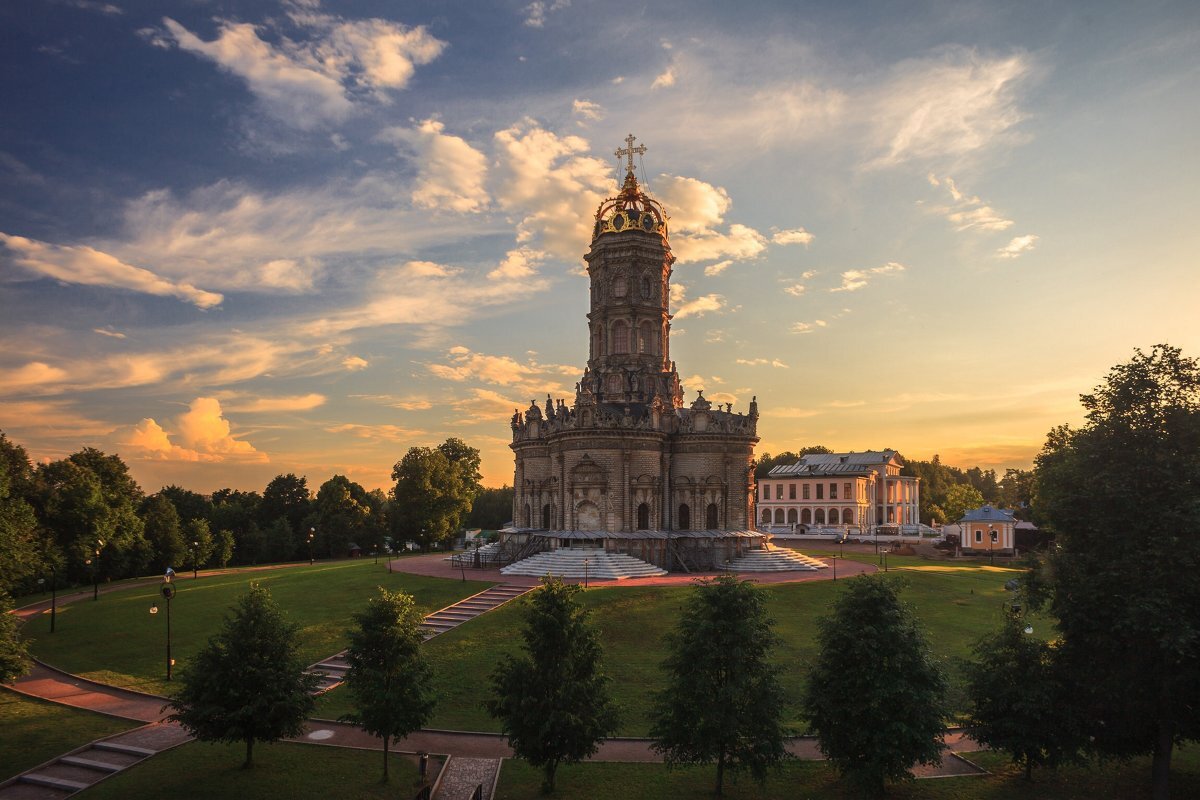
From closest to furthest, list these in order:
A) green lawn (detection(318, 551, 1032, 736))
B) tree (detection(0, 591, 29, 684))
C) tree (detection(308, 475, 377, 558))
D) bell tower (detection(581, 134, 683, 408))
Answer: tree (detection(0, 591, 29, 684)), green lawn (detection(318, 551, 1032, 736)), bell tower (detection(581, 134, 683, 408)), tree (detection(308, 475, 377, 558))

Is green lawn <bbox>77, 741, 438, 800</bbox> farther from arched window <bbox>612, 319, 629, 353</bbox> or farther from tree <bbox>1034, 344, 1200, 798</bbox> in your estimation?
arched window <bbox>612, 319, 629, 353</bbox>

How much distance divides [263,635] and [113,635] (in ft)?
72.8

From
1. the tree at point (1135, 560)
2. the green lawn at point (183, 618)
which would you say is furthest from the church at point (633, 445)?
the tree at point (1135, 560)

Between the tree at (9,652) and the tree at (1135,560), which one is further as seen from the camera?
the tree at (9,652)

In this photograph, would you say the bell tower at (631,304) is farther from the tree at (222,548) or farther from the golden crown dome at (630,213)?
the tree at (222,548)

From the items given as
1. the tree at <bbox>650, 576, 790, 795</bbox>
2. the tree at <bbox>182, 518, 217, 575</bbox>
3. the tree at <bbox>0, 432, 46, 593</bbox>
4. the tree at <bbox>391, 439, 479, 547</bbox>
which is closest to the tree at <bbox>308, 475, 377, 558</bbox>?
the tree at <bbox>391, 439, 479, 547</bbox>

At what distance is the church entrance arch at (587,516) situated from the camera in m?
56.6

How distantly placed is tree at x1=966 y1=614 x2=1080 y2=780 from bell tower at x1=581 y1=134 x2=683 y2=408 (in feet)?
134

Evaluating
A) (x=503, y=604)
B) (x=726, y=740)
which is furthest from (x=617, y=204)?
(x=726, y=740)

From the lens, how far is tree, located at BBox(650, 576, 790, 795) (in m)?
21.1

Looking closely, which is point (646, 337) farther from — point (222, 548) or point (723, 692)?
point (222, 548)

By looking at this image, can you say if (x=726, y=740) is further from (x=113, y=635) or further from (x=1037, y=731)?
(x=113, y=635)

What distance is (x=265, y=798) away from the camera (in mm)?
20984

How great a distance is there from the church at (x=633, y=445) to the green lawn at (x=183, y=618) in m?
12.9
